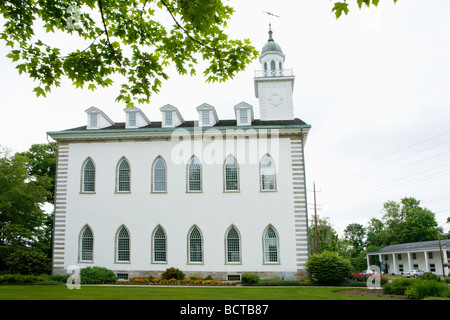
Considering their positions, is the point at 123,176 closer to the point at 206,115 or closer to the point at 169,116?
the point at 169,116

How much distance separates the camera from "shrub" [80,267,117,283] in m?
22.5

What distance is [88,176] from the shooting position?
26.5m

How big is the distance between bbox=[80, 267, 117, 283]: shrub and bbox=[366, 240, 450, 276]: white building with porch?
138 feet

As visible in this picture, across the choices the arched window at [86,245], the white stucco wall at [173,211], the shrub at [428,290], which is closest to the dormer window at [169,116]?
the white stucco wall at [173,211]

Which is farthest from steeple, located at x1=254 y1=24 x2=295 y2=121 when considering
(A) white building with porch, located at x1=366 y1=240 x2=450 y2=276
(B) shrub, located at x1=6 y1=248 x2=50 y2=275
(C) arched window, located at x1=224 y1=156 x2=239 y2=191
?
(A) white building with porch, located at x1=366 y1=240 x2=450 y2=276

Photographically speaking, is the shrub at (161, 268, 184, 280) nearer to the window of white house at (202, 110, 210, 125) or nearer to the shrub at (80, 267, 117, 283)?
the shrub at (80, 267, 117, 283)

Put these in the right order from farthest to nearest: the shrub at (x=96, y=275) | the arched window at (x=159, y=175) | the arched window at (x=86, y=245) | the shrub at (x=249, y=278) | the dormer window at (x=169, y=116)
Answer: the dormer window at (x=169, y=116)
the arched window at (x=159, y=175)
the arched window at (x=86, y=245)
the shrub at (x=249, y=278)
the shrub at (x=96, y=275)

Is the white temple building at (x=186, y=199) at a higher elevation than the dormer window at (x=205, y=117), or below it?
below

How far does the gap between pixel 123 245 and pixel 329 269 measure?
1388 centimetres

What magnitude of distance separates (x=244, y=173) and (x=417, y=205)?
6829 centimetres

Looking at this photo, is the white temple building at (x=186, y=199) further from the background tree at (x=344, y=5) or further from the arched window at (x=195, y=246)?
the background tree at (x=344, y=5)

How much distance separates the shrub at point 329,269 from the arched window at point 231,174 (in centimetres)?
726

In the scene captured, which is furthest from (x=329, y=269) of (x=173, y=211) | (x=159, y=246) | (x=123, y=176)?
(x=123, y=176)

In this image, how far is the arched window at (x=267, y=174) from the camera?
83.1 ft
